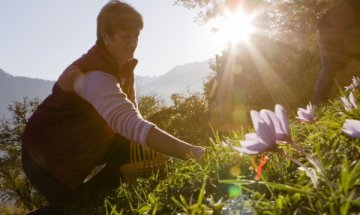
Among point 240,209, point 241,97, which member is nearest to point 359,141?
point 240,209

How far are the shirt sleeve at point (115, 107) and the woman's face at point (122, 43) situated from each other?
0.34 m

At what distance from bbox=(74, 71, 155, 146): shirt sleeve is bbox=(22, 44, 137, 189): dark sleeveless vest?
0.90ft

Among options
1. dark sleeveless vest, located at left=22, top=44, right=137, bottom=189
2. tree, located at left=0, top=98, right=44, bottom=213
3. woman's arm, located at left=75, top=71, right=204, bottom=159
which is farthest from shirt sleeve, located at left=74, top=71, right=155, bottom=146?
tree, located at left=0, top=98, right=44, bottom=213

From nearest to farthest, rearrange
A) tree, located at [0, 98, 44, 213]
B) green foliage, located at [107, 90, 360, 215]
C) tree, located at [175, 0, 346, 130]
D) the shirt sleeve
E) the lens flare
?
green foliage, located at [107, 90, 360, 215]
the lens flare
the shirt sleeve
tree, located at [175, 0, 346, 130]
tree, located at [0, 98, 44, 213]

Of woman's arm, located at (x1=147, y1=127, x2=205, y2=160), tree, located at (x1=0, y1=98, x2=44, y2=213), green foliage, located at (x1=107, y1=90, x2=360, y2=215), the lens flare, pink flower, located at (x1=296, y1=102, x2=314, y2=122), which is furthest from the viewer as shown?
tree, located at (x1=0, y1=98, x2=44, y2=213)

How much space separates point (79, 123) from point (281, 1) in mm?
26327

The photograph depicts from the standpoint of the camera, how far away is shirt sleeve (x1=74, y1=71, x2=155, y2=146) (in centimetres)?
257

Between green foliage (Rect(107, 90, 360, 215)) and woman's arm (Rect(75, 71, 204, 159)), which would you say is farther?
woman's arm (Rect(75, 71, 204, 159))

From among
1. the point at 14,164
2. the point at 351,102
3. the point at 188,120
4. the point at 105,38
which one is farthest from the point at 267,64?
the point at 14,164

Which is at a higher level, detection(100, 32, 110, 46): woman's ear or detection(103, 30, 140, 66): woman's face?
detection(100, 32, 110, 46): woman's ear

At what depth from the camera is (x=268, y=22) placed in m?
28.1

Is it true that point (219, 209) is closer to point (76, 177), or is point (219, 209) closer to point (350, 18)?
point (76, 177)

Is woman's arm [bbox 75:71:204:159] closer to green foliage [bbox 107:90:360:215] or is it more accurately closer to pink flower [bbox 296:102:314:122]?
green foliage [bbox 107:90:360:215]

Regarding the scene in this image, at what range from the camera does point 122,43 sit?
3045mm
